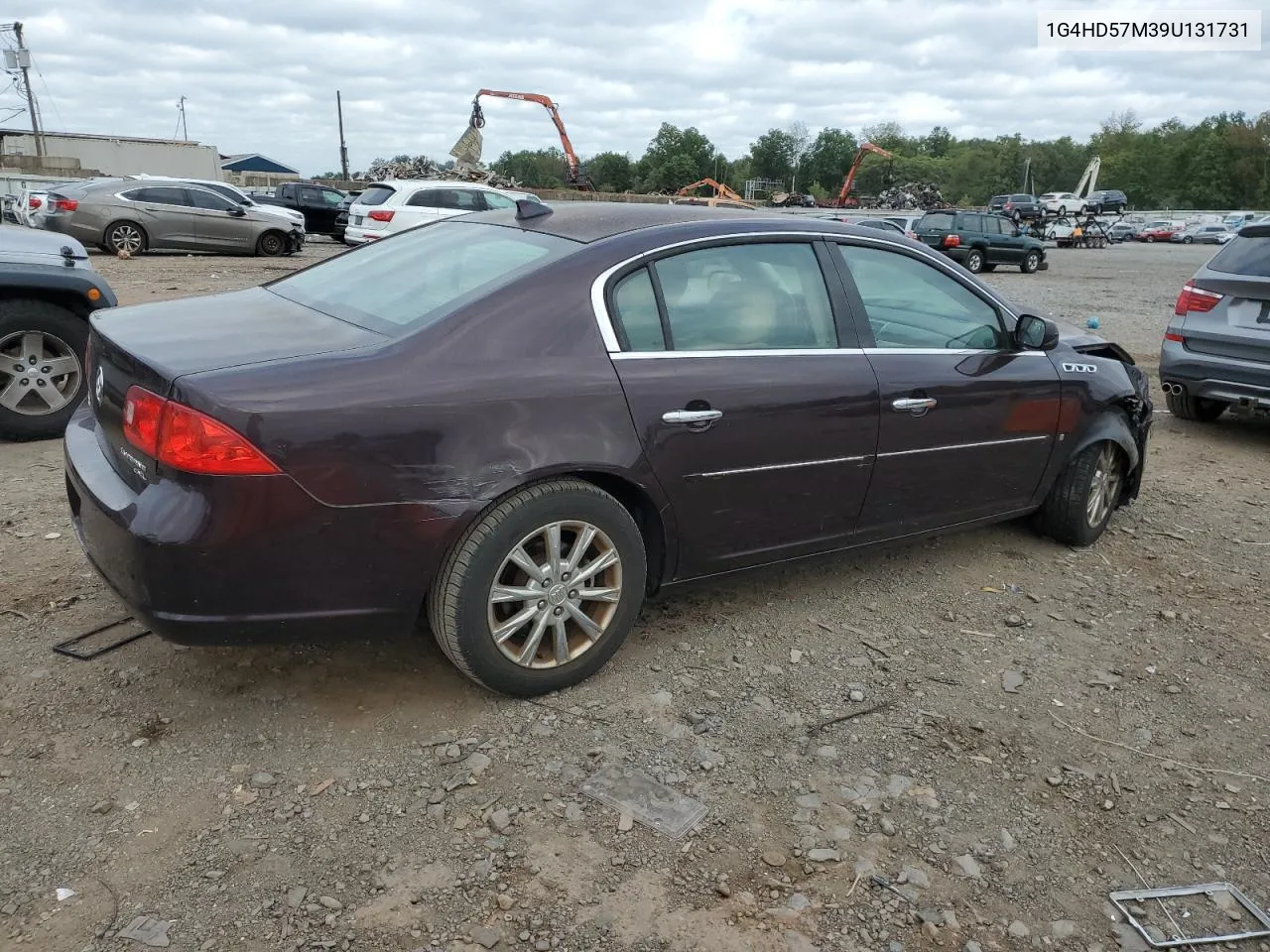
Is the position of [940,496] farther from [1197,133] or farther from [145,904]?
[1197,133]

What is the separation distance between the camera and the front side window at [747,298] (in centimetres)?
346

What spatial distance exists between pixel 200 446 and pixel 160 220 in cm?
1825

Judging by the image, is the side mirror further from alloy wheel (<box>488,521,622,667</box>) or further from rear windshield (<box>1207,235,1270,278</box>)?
rear windshield (<box>1207,235,1270,278</box>)

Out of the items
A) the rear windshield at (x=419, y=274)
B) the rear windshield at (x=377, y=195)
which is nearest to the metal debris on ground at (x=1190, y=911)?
the rear windshield at (x=419, y=274)

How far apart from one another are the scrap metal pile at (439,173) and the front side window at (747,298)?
3427cm

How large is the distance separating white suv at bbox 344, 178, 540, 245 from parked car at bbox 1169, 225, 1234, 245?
152ft

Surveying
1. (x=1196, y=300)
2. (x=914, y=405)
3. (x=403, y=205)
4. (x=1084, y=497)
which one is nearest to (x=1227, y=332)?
(x=1196, y=300)

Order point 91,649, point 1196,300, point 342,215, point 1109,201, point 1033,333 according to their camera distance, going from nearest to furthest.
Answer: point 91,649 → point 1033,333 → point 1196,300 → point 342,215 → point 1109,201

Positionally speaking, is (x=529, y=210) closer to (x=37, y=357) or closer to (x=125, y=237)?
(x=37, y=357)

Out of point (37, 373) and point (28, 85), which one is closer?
point (37, 373)

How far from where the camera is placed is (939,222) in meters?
24.9

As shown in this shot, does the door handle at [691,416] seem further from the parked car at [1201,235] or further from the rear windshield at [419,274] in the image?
the parked car at [1201,235]

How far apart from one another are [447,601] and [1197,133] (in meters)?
117

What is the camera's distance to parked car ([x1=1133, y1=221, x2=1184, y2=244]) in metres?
54.9
